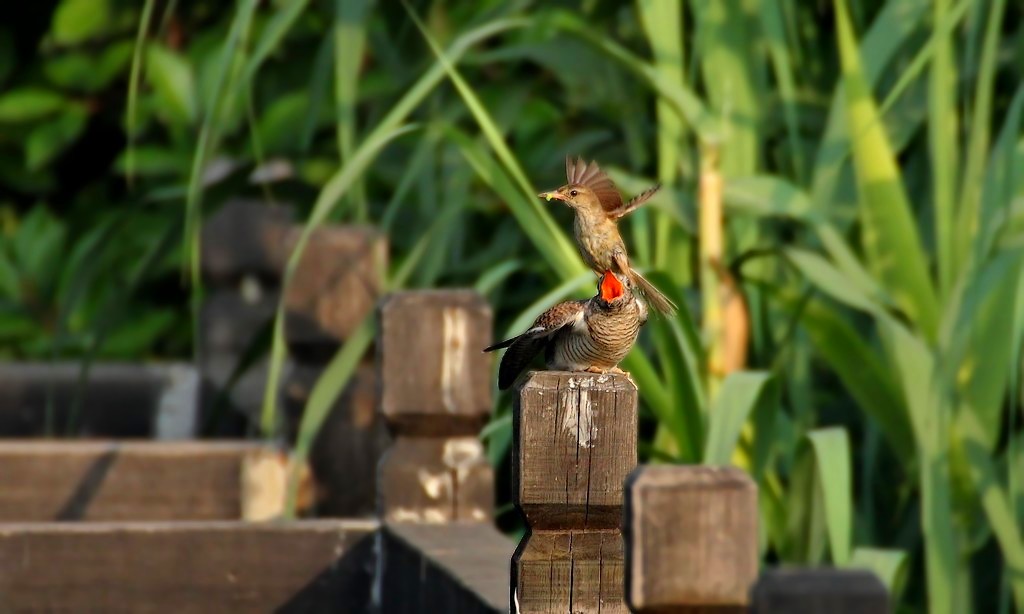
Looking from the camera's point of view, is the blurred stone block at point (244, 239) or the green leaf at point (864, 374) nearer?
the green leaf at point (864, 374)

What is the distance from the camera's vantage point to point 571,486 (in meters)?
1.82

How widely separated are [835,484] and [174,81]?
9.43 feet

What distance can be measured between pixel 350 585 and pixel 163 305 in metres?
2.74

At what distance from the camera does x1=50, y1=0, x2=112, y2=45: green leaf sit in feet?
16.2

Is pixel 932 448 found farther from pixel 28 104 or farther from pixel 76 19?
pixel 28 104

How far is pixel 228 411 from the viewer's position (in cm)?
421

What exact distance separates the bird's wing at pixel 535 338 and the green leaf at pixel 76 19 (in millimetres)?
3275

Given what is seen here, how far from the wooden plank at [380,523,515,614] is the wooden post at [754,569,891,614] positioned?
701mm

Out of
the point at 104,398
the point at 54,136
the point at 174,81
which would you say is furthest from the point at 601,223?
the point at 54,136

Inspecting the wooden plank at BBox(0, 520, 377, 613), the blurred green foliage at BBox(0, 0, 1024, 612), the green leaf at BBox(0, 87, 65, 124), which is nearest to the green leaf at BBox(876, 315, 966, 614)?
the blurred green foliage at BBox(0, 0, 1024, 612)

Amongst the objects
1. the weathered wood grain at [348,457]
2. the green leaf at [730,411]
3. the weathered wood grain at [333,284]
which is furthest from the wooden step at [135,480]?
the green leaf at [730,411]

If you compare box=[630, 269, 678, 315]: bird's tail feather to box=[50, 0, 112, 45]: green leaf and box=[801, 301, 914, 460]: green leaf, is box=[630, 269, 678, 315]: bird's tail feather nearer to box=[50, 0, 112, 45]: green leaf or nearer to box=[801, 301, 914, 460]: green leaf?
box=[801, 301, 914, 460]: green leaf

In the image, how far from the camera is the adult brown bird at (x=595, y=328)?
1.79 metres

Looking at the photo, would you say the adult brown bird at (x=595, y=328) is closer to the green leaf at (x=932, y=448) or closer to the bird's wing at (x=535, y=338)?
the bird's wing at (x=535, y=338)
